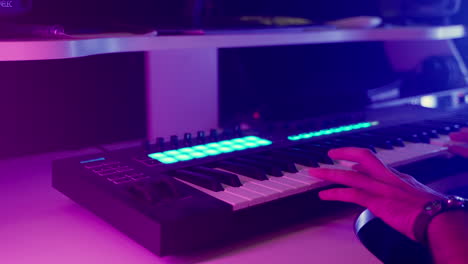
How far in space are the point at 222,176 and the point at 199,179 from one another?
4 cm

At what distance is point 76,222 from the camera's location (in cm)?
95

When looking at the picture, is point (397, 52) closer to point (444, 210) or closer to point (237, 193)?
point (444, 210)

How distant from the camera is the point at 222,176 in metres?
0.94

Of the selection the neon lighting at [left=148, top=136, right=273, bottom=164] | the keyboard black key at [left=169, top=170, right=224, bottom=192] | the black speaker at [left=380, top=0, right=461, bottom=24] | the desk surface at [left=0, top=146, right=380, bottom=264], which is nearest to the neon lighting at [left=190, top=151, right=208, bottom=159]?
the neon lighting at [left=148, top=136, right=273, bottom=164]

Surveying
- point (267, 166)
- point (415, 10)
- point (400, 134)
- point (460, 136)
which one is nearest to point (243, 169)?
point (267, 166)

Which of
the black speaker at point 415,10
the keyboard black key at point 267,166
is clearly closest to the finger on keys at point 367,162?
the keyboard black key at point 267,166

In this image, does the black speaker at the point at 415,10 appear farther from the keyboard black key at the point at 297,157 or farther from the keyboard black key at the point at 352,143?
the keyboard black key at the point at 297,157

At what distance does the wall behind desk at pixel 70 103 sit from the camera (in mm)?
1359

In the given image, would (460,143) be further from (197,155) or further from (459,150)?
(197,155)

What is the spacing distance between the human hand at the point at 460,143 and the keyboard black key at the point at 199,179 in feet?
1.93

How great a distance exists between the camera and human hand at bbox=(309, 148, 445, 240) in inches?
36.2

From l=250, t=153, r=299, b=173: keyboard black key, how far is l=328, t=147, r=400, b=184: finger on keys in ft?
0.27

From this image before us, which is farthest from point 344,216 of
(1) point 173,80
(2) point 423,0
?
(2) point 423,0

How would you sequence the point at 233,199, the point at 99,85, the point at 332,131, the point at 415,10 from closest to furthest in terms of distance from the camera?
the point at 233,199 < the point at 332,131 < the point at 99,85 < the point at 415,10
